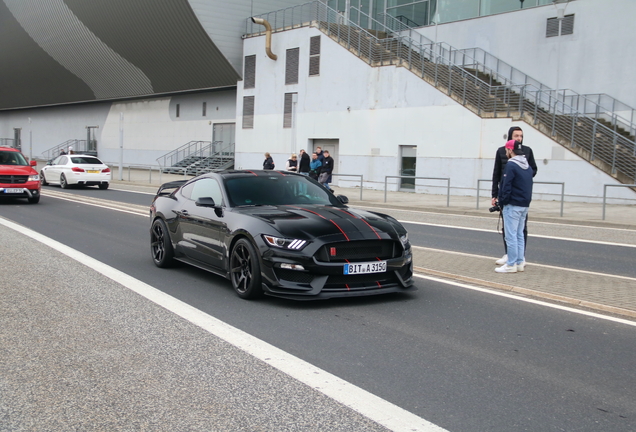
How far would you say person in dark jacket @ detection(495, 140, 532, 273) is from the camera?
338 inches

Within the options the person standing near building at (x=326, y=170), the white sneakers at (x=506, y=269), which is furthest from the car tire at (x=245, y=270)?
the person standing near building at (x=326, y=170)

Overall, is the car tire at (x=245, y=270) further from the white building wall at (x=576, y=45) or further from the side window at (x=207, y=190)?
the white building wall at (x=576, y=45)

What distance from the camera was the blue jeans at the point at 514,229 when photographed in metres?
8.68

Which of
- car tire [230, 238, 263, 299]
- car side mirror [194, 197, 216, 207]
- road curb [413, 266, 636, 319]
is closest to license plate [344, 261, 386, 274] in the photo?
car tire [230, 238, 263, 299]

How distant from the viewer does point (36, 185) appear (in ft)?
65.4

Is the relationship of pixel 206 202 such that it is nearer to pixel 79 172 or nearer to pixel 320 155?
pixel 320 155

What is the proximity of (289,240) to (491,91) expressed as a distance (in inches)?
904

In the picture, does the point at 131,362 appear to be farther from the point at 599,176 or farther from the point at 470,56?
the point at 470,56

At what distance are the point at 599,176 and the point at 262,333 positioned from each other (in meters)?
20.7

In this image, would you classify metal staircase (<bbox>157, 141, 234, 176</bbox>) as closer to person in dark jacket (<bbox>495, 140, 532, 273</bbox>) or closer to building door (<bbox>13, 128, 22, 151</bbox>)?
building door (<bbox>13, 128, 22, 151</bbox>)

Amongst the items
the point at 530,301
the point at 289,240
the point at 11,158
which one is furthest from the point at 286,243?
the point at 11,158

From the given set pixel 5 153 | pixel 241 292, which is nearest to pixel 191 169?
pixel 5 153

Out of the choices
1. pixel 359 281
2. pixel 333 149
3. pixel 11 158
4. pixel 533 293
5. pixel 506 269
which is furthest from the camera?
pixel 333 149

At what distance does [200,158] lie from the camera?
150 ft
